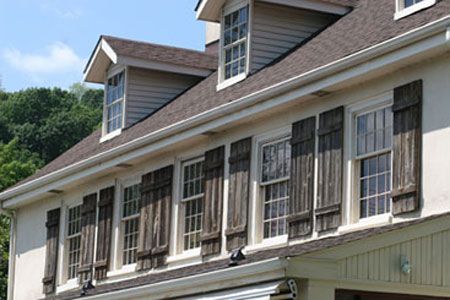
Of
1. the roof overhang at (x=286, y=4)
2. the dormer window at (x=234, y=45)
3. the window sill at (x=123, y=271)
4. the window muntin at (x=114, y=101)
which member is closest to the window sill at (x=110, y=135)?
the window muntin at (x=114, y=101)

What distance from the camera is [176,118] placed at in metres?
23.9

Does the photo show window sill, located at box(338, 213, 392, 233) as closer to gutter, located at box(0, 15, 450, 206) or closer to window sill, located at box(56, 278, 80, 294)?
gutter, located at box(0, 15, 450, 206)

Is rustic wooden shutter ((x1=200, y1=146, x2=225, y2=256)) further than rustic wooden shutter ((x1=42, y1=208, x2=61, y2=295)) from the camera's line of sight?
No

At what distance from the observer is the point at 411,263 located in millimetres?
15648

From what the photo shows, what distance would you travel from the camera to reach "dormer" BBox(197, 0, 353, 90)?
22453mm

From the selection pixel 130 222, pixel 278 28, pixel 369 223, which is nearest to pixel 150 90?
pixel 130 222

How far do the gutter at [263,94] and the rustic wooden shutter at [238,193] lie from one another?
692 millimetres

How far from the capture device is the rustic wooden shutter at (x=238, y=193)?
21.2m

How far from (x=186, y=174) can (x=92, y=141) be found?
563cm

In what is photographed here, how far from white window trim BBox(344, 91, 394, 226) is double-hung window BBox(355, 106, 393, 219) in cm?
5

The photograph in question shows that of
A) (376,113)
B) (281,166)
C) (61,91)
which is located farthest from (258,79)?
(61,91)

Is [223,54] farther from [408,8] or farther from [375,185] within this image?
[375,185]

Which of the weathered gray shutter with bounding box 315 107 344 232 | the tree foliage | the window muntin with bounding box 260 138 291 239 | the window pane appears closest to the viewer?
the window pane

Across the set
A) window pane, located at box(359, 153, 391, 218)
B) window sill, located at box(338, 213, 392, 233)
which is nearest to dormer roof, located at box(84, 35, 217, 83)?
window pane, located at box(359, 153, 391, 218)
